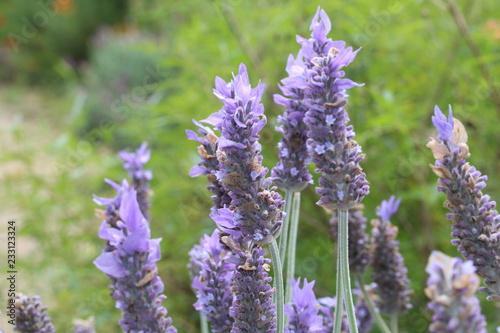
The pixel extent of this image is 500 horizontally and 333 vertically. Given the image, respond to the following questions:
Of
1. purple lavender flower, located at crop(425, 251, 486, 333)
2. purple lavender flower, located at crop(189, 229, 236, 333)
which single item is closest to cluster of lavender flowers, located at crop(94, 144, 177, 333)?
purple lavender flower, located at crop(189, 229, 236, 333)

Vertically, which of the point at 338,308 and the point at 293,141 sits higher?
the point at 293,141

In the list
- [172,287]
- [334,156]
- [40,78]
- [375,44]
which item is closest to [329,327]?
[334,156]

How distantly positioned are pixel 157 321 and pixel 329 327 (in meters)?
0.39

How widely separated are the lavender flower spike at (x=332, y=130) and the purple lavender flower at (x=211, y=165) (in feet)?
0.51

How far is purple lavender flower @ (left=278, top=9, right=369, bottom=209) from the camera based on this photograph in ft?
2.97

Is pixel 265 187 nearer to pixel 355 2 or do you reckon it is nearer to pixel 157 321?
pixel 157 321

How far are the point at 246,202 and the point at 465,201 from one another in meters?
0.31

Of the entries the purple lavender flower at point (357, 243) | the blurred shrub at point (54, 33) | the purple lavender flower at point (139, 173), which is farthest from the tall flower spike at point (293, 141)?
the blurred shrub at point (54, 33)

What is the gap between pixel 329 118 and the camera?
35.5 inches

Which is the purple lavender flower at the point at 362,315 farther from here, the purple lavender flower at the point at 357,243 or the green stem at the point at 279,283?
the green stem at the point at 279,283

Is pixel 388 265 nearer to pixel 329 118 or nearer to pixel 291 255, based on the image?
pixel 291 255

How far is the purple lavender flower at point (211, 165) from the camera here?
1.01 metres

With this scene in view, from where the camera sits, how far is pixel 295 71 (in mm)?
956

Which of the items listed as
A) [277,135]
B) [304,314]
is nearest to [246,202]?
[304,314]
